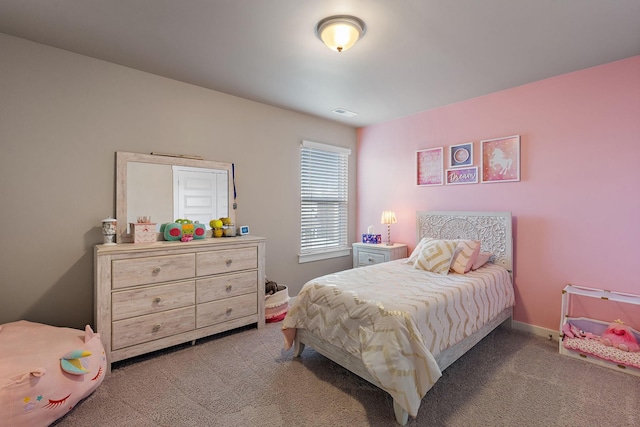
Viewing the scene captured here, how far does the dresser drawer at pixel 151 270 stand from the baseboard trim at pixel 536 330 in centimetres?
331

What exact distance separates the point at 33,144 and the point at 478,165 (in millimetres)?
4228

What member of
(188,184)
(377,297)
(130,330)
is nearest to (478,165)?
(377,297)

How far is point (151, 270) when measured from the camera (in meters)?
2.41

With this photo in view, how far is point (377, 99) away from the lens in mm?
3391

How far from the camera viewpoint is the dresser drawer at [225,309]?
268 centimetres

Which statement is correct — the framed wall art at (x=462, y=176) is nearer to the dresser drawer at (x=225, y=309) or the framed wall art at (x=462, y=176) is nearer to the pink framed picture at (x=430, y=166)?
the pink framed picture at (x=430, y=166)

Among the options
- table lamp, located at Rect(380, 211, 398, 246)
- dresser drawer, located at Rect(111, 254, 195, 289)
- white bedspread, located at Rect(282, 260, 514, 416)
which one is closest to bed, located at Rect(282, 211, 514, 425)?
white bedspread, located at Rect(282, 260, 514, 416)

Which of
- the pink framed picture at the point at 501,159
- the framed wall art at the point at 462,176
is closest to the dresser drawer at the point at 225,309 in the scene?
the framed wall art at the point at 462,176

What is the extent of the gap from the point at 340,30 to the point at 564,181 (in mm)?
2524

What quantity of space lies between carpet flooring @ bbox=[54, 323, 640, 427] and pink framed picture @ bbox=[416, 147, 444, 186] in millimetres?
2044

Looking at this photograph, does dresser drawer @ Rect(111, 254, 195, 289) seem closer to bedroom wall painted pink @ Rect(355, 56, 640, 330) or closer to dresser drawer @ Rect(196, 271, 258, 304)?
dresser drawer @ Rect(196, 271, 258, 304)

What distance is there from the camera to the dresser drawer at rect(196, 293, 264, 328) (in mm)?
2678

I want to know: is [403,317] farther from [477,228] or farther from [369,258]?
[369,258]

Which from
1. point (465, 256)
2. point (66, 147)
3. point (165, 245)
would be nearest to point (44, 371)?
point (165, 245)
